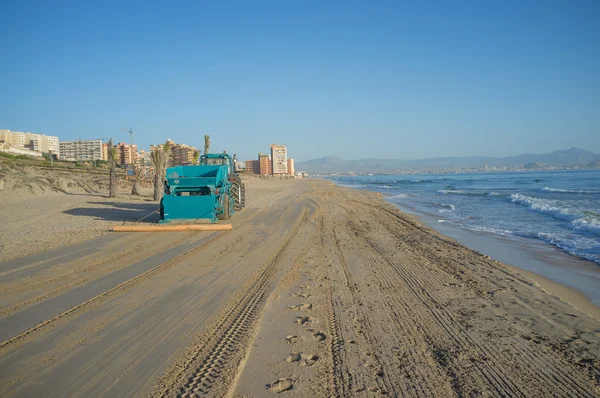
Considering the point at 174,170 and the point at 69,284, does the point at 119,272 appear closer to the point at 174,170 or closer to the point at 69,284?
the point at 69,284

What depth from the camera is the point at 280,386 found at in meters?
3.09

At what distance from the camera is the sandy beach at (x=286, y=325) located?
124 inches

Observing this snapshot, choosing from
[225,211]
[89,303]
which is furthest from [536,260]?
[225,211]

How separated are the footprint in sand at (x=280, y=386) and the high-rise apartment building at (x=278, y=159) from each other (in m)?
111

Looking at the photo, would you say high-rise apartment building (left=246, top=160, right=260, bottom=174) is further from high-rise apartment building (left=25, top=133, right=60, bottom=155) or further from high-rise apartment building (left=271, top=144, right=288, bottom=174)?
high-rise apartment building (left=25, top=133, right=60, bottom=155)

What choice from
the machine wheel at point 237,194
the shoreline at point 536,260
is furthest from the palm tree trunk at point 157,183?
the shoreline at point 536,260

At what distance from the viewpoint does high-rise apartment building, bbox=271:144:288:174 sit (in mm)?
114562

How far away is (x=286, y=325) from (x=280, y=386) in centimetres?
125

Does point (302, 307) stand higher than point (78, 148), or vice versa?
point (78, 148)

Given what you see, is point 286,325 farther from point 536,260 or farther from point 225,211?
point 225,211

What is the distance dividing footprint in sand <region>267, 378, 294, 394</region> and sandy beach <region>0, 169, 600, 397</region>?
0.01m

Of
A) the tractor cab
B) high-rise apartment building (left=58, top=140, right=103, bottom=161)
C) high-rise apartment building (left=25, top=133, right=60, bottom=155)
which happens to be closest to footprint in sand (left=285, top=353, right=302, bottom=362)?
the tractor cab

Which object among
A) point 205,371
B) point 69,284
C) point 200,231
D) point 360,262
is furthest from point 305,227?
point 205,371

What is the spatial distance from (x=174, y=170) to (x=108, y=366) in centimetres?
1073
